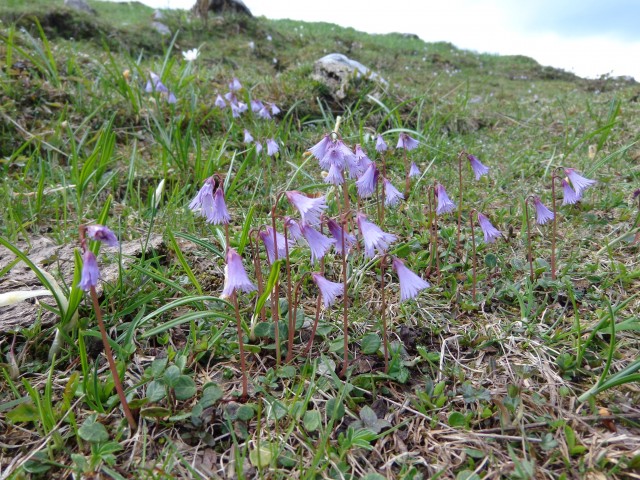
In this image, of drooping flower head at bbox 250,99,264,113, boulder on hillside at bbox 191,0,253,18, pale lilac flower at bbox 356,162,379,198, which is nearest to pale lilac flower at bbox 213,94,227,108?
drooping flower head at bbox 250,99,264,113

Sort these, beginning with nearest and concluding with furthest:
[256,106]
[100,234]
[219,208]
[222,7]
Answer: [100,234] < [219,208] < [256,106] < [222,7]

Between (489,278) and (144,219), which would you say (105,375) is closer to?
(144,219)

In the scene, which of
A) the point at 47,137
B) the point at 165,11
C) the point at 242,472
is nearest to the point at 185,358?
the point at 242,472

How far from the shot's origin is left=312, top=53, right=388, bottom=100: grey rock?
5.77 meters

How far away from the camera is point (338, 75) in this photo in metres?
5.97

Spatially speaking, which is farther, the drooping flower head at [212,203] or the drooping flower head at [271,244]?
the drooping flower head at [271,244]

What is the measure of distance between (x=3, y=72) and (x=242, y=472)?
17.6 ft

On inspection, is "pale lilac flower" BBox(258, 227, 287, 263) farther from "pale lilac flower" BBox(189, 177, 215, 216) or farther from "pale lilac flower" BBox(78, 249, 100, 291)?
"pale lilac flower" BBox(78, 249, 100, 291)

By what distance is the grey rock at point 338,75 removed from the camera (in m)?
5.77

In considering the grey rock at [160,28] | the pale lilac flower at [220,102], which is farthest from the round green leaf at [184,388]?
the grey rock at [160,28]

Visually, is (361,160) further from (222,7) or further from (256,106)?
(222,7)

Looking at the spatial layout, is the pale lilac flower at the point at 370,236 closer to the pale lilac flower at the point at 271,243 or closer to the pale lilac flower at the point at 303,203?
the pale lilac flower at the point at 303,203

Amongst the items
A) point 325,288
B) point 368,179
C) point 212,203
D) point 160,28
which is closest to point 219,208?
point 212,203

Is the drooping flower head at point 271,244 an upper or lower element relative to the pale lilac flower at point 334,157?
lower
